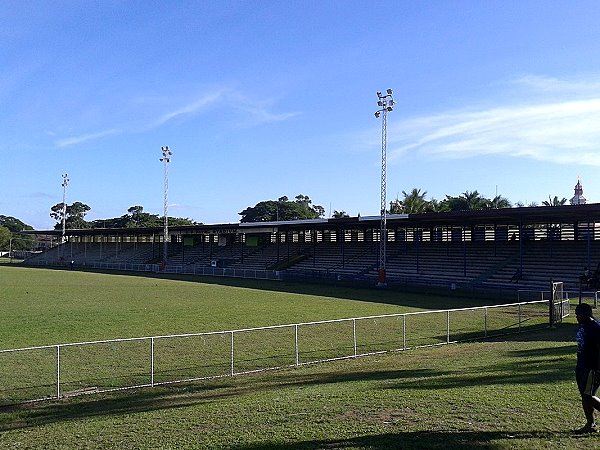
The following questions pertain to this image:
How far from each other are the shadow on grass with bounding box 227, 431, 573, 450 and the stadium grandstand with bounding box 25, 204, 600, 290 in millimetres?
25948

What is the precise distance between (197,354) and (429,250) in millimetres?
43384

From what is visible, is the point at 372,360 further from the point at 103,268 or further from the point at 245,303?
the point at 103,268

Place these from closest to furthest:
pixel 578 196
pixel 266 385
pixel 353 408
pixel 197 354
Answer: pixel 353 408 < pixel 266 385 < pixel 197 354 < pixel 578 196

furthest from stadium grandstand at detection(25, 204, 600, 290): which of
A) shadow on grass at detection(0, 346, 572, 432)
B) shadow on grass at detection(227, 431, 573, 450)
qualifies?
shadow on grass at detection(227, 431, 573, 450)

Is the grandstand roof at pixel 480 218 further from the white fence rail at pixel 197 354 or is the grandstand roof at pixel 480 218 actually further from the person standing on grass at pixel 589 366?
the person standing on grass at pixel 589 366

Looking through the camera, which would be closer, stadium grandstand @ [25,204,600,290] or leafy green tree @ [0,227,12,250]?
stadium grandstand @ [25,204,600,290]

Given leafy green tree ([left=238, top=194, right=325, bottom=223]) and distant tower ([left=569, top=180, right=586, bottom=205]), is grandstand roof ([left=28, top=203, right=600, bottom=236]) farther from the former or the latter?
leafy green tree ([left=238, top=194, right=325, bottom=223])

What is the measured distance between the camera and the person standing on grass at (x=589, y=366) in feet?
25.5

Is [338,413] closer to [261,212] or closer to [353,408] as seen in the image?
[353,408]

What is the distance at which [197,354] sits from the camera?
1678cm

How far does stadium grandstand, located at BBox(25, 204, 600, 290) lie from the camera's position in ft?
141

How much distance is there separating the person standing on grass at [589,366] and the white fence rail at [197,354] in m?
8.05

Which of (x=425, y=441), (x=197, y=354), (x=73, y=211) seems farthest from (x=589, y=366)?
(x=73, y=211)

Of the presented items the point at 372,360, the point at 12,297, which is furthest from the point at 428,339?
the point at 12,297
